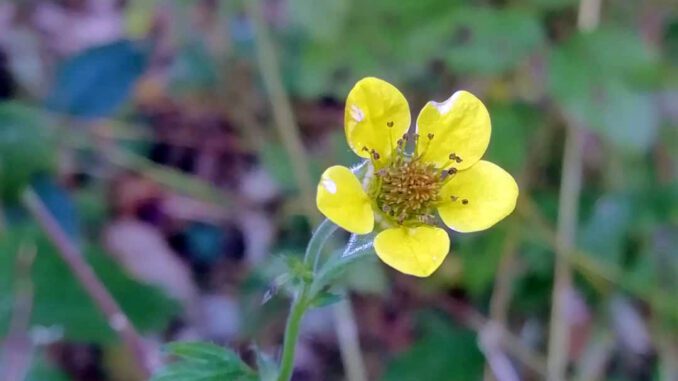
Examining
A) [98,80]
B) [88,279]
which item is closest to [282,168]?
[98,80]

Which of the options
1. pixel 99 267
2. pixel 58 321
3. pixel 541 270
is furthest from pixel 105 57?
pixel 541 270

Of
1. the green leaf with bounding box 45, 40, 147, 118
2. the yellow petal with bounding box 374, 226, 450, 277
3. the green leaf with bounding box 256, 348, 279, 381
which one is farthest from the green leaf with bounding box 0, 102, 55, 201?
the yellow petal with bounding box 374, 226, 450, 277

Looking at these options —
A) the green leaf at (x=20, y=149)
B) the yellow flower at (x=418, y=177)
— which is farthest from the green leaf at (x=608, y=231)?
the green leaf at (x=20, y=149)

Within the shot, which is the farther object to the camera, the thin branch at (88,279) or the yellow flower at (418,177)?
the thin branch at (88,279)

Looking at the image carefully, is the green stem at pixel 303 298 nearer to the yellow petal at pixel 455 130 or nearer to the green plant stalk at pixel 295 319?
the green plant stalk at pixel 295 319

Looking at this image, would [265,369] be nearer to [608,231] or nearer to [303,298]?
[303,298]

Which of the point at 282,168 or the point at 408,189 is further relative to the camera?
the point at 282,168
